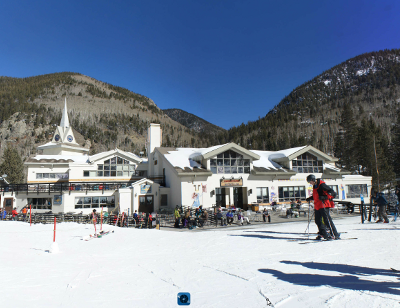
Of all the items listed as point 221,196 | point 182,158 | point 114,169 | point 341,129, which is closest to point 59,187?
point 114,169

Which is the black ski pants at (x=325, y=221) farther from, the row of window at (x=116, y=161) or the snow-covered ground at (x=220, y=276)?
the row of window at (x=116, y=161)

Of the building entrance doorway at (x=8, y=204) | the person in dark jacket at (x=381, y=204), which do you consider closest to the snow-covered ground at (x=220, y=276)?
the person in dark jacket at (x=381, y=204)

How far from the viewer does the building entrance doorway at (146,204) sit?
82.3ft

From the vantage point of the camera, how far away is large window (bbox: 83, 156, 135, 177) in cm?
3048

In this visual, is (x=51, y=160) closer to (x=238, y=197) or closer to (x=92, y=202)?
(x=92, y=202)

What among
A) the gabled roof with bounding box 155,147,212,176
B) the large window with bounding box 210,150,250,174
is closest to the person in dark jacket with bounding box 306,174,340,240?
the gabled roof with bounding box 155,147,212,176

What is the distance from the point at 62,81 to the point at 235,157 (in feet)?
685

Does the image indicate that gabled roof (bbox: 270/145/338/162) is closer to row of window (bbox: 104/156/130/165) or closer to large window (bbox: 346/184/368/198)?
large window (bbox: 346/184/368/198)

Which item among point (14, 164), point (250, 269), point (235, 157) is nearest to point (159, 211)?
point (235, 157)

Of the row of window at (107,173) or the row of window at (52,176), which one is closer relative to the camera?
the row of window at (107,173)

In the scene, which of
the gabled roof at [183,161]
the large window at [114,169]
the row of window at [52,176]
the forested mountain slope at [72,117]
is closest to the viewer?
the gabled roof at [183,161]

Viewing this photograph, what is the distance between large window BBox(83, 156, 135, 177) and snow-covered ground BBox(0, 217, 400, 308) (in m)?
23.0

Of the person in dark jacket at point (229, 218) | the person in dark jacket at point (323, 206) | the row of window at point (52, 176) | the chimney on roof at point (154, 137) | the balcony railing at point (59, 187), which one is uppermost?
the chimney on roof at point (154, 137)

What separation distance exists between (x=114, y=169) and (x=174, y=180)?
10.2 meters
